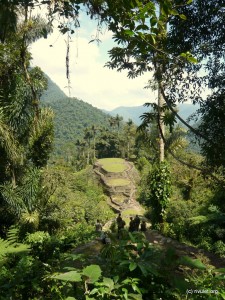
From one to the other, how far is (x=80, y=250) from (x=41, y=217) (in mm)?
3952

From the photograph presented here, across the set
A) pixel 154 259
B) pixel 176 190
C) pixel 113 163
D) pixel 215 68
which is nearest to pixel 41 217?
pixel 215 68

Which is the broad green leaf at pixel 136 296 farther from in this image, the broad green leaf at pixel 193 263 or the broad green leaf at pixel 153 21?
the broad green leaf at pixel 153 21

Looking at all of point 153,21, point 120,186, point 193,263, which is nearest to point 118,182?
point 120,186

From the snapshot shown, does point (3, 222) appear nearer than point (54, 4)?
No

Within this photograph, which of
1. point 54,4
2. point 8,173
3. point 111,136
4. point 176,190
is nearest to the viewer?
point 54,4

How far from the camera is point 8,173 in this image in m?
10.0

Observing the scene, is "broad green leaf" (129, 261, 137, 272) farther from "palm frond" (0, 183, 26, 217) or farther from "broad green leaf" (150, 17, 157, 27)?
"palm frond" (0, 183, 26, 217)

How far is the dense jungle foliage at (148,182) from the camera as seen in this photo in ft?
6.51

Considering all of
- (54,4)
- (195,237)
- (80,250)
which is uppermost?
(54,4)

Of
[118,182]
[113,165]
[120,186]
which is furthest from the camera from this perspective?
[113,165]

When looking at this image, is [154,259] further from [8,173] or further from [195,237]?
[195,237]

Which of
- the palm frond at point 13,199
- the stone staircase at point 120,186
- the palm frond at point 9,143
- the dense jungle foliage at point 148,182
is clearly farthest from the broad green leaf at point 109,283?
the stone staircase at point 120,186

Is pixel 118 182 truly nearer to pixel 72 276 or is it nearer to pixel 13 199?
pixel 13 199

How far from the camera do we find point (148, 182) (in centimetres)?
1202
